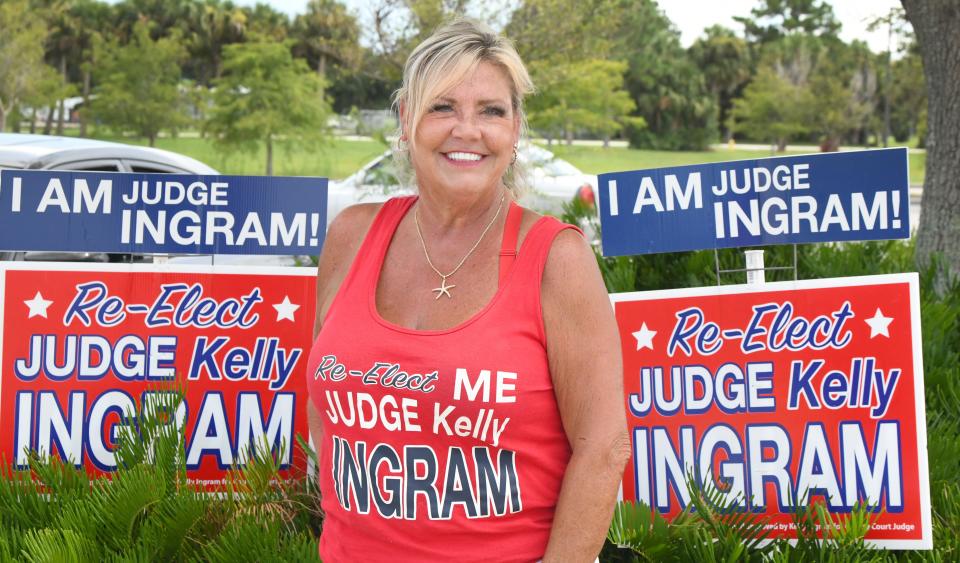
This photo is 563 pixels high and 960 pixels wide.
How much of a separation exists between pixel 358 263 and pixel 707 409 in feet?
5.52

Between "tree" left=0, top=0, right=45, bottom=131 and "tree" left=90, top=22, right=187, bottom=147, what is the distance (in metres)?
2.29

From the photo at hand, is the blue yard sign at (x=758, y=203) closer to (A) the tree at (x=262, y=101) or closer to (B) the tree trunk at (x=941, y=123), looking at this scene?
(B) the tree trunk at (x=941, y=123)

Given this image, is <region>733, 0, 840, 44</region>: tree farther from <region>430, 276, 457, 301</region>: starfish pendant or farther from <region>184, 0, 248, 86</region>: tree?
<region>430, 276, 457, 301</region>: starfish pendant

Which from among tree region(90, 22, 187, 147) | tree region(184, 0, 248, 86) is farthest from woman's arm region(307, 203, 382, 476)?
tree region(184, 0, 248, 86)

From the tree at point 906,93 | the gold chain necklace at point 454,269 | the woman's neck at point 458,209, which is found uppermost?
the tree at point 906,93

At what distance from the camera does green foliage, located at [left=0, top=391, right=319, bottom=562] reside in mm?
2918

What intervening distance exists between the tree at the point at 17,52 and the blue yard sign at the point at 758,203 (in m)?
30.5

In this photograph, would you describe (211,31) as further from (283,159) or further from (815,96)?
(815,96)

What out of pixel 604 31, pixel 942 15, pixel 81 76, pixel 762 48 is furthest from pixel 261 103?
pixel 762 48

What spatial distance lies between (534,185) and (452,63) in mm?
10968

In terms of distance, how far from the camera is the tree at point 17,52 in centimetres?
3020

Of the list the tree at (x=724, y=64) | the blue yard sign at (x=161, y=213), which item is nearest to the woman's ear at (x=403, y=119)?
the blue yard sign at (x=161, y=213)

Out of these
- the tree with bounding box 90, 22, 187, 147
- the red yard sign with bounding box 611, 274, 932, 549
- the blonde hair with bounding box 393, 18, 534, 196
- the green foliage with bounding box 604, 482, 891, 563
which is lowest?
the green foliage with bounding box 604, 482, 891, 563

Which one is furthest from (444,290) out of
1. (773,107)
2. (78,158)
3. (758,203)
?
(773,107)
